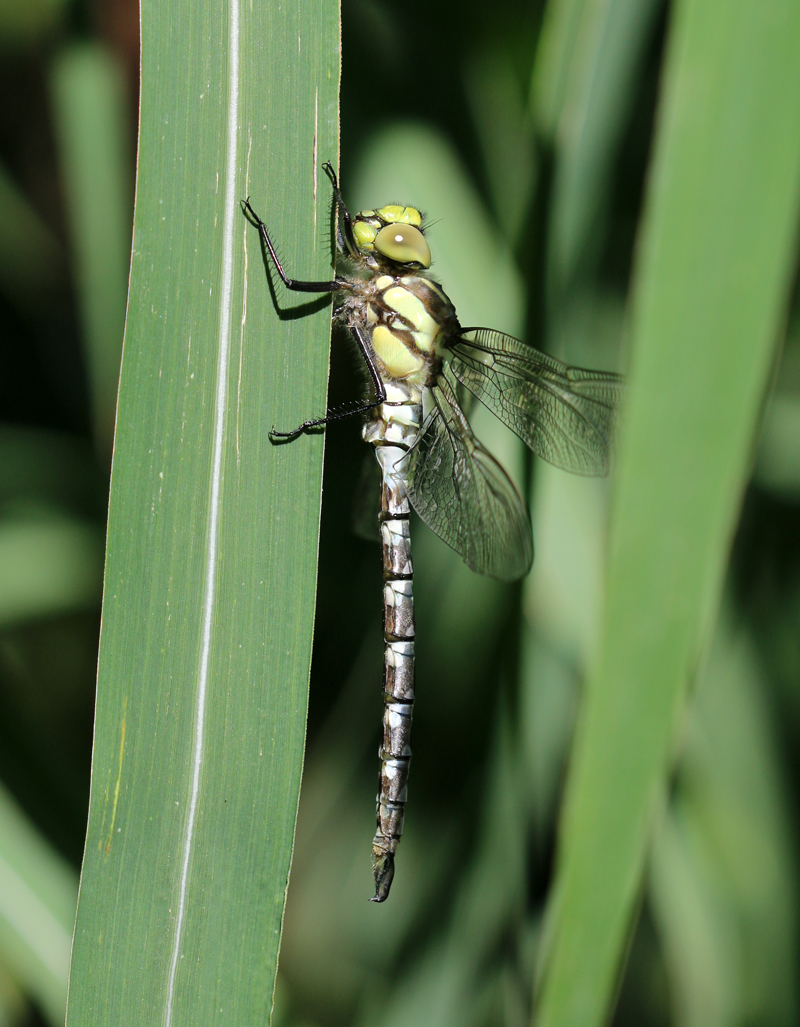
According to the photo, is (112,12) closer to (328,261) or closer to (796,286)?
(328,261)

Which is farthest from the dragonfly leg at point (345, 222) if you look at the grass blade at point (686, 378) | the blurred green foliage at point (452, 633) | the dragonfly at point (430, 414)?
the grass blade at point (686, 378)

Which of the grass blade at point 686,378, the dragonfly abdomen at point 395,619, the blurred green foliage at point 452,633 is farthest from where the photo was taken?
the blurred green foliage at point 452,633

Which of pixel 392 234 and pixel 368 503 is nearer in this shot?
pixel 392 234

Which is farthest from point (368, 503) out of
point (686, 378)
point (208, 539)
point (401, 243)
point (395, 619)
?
point (686, 378)

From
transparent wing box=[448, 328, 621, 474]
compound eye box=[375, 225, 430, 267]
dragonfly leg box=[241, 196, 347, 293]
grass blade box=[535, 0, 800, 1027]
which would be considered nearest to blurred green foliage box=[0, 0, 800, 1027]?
transparent wing box=[448, 328, 621, 474]

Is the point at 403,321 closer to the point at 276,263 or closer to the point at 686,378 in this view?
the point at 276,263

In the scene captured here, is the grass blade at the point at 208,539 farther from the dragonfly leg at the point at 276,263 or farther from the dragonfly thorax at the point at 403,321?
the dragonfly thorax at the point at 403,321

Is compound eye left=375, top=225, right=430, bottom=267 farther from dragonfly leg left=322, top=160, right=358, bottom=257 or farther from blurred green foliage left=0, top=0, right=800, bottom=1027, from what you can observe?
blurred green foliage left=0, top=0, right=800, bottom=1027
